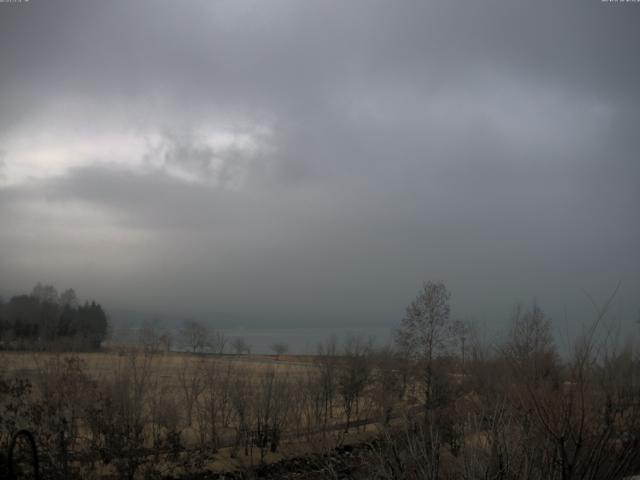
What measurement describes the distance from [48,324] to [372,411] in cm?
2061

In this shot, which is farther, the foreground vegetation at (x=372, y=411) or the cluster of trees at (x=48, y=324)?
the cluster of trees at (x=48, y=324)

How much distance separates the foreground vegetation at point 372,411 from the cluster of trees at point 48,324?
135cm

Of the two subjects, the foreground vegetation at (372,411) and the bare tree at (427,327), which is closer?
the foreground vegetation at (372,411)

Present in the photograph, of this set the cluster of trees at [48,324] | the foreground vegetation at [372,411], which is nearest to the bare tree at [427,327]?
the foreground vegetation at [372,411]

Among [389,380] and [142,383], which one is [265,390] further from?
[389,380]

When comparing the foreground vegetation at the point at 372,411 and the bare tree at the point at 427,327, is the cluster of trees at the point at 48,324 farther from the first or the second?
the bare tree at the point at 427,327

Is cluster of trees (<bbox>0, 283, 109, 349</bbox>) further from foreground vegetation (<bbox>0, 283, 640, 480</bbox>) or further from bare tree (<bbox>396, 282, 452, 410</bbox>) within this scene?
bare tree (<bbox>396, 282, 452, 410</bbox>)

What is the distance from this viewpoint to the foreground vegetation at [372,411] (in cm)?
830

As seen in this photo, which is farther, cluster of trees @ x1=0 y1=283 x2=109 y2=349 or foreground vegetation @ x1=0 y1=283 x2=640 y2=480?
cluster of trees @ x1=0 y1=283 x2=109 y2=349

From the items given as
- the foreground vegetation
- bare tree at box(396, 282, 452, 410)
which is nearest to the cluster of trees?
the foreground vegetation

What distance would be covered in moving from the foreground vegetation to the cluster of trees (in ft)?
4.42

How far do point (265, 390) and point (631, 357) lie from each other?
17520 mm

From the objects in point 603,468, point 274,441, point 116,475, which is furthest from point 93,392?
point 603,468

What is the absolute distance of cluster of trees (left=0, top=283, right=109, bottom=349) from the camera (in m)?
23.2
